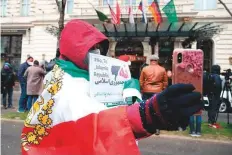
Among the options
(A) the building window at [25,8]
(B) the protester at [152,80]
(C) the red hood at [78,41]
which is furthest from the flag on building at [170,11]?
(C) the red hood at [78,41]

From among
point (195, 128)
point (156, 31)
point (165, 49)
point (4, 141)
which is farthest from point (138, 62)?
point (4, 141)

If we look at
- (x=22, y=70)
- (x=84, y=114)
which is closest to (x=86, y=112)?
(x=84, y=114)

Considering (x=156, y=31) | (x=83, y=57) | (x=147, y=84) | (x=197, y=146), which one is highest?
(x=156, y=31)

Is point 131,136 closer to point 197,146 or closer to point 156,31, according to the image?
point 197,146

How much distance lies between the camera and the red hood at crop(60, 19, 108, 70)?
169 centimetres

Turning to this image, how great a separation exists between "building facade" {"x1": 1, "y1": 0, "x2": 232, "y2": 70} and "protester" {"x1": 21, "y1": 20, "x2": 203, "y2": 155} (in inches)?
688

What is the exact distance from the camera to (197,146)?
20.6ft

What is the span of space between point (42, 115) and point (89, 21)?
69.9 ft

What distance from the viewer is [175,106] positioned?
1165mm

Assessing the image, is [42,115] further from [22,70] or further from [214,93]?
[22,70]

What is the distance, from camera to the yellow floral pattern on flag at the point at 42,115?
5.27 ft

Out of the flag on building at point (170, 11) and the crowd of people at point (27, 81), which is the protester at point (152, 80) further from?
the flag on building at point (170, 11)

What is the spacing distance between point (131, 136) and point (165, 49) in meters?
20.6

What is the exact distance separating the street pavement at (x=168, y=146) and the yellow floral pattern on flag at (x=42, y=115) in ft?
13.1
